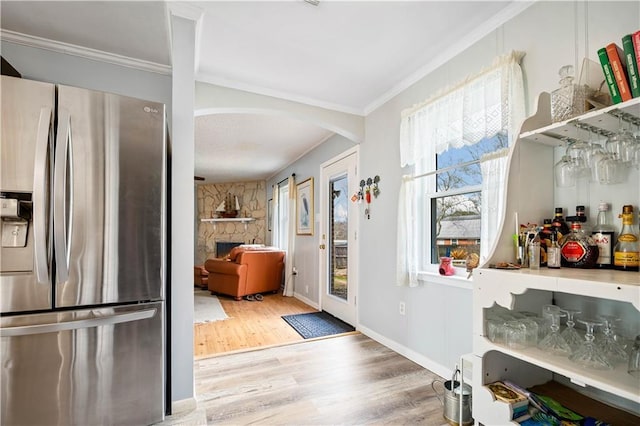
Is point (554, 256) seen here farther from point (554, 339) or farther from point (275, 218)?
point (275, 218)

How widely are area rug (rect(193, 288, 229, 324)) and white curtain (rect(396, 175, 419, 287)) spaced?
236 cm

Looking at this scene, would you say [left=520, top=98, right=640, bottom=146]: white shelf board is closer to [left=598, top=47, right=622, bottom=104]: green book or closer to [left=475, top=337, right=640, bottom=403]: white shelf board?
[left=598, top=47, right=622, bottom=104]: green book

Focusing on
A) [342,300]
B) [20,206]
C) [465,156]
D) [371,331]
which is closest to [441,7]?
[465,156]

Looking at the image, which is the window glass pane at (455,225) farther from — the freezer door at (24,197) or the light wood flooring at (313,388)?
the freezer door at (24,197)

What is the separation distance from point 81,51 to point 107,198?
1430 millimetres

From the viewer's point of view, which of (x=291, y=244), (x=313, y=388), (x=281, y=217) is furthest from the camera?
(x=281, y=217)

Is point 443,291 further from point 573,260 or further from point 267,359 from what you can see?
point 267,359

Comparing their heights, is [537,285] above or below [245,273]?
above

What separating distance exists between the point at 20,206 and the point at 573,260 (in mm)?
2486

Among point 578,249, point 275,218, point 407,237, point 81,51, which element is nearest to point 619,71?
point 578,249

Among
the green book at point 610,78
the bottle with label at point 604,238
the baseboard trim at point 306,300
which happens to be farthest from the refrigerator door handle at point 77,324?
the baseboard trim at point 306,300

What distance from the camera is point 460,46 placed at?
2.10 m

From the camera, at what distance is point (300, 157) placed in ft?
17.4

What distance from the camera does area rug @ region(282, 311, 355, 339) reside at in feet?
10.9
